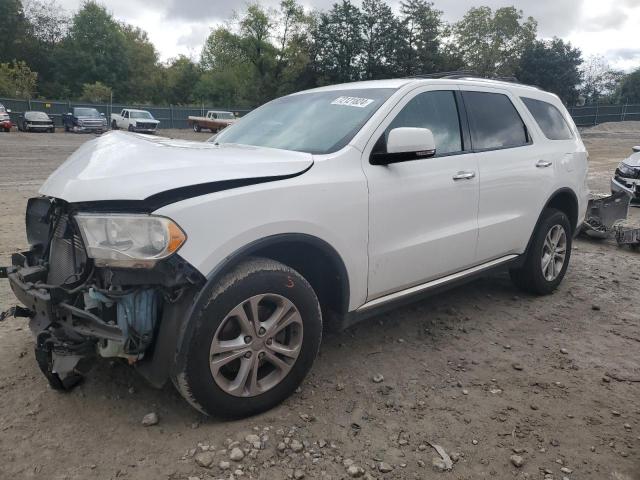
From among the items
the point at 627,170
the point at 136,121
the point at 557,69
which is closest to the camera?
the point at 627,170

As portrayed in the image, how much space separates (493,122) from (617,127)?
38.4 meters

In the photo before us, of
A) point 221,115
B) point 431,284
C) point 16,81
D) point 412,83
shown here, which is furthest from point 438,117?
point 16,81

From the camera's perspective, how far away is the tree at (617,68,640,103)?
62.0 m

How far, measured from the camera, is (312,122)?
3373 mm

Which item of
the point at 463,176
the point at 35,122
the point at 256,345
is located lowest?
the point at 256,345

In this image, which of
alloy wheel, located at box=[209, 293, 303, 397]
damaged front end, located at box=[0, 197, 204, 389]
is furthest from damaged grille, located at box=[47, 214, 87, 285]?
alloy wheel, located at box=[209, 293, 303, 397]

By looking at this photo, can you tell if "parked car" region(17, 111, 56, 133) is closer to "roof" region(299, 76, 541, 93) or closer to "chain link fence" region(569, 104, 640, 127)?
"roof" region(299, 76, 541, 93)

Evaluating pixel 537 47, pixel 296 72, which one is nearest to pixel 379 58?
pixel 296 72

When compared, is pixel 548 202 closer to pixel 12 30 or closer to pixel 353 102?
pixel 353 102

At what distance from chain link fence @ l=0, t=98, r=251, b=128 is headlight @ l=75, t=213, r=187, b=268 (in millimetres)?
36128

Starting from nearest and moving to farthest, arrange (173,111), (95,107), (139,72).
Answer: (95,107)
(173,111)
(139,72)

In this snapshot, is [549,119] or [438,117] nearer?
[438,117]

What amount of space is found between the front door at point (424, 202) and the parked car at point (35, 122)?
32.4 m

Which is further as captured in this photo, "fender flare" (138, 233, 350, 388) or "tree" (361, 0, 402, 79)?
"tree" (361, 0, 402, 79)
